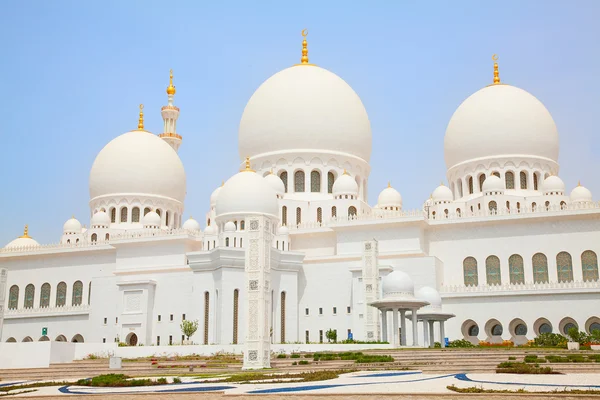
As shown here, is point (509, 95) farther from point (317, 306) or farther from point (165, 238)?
point (165, 238)

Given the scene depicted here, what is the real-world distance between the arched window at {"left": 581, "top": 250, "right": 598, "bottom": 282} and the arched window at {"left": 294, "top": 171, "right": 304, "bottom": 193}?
16.1m

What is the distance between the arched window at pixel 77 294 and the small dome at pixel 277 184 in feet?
44.5

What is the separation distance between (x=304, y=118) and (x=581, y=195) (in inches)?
641

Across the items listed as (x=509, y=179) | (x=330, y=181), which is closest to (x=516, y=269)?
(x=509, y=179)

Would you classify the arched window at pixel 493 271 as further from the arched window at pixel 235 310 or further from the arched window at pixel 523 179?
the arched window at pixel 235 310

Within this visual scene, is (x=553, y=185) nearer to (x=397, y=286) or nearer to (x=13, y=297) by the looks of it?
(x=397, y=286)

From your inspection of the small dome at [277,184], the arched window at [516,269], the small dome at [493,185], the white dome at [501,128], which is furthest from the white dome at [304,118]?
the arched window at [516,269]

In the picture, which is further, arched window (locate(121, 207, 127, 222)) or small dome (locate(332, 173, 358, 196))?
arched window (locate(121, 207, 127, 222))

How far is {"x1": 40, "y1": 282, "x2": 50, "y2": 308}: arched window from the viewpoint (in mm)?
44938

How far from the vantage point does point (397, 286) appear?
29703 millimetres

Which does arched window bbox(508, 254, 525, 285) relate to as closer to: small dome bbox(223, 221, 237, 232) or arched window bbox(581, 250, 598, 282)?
arched window bbox(581, 250, 598, 282)

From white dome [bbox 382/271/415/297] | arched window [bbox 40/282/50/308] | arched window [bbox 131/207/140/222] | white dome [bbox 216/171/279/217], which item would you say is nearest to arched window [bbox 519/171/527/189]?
white dome [bbox 216/171/279/217]

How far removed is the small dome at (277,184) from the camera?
41031 millimetres

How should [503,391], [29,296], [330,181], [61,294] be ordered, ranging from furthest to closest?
[29,296] < [61,294] < [330,181] < [503,391]
